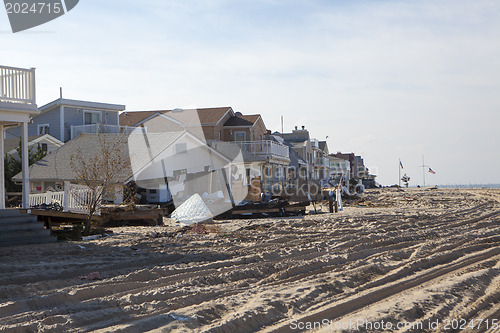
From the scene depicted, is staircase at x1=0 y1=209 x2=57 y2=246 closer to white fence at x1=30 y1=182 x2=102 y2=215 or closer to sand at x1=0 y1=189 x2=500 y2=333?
sand at x1=0 y1=189 x2=500 y2=333

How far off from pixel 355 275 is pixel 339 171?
91295mm

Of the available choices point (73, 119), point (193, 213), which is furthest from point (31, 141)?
point (193, 213)

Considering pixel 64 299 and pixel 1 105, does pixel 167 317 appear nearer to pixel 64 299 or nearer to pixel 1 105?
pixel 64 299

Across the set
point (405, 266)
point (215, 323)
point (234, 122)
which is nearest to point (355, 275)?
A: point (405, 266)

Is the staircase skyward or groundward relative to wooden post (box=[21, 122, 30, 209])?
groundward

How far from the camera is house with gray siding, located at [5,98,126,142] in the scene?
130 feet

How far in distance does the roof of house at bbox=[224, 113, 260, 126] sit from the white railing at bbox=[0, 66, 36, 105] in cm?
3189

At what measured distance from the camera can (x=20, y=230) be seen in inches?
575

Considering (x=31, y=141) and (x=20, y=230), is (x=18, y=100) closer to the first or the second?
(x=20, y=230)

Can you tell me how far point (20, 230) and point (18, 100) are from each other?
3.63m

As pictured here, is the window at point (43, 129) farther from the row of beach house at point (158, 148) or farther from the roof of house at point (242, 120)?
the roof of house at point (242, 120)

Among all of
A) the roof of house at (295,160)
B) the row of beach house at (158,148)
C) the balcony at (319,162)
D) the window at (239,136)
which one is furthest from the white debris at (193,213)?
the balcony at (319,162)

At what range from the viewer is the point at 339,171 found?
100m

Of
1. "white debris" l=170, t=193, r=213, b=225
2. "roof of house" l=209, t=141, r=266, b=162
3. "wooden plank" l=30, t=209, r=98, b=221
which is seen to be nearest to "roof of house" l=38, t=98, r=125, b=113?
"roof of house" l=209, t=141, r=266, b=162
